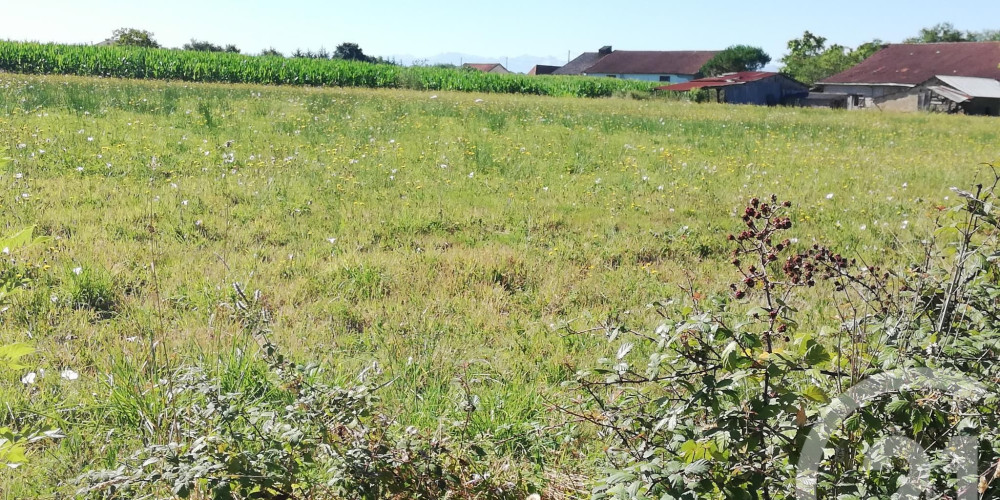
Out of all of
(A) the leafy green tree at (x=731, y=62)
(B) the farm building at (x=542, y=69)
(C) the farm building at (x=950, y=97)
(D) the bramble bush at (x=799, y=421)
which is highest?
(B) the farm building at (x=542, y=69)

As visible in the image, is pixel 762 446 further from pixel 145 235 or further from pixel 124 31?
pixel 124 31

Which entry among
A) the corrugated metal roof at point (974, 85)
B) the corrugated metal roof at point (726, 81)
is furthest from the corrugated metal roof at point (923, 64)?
the corrugated metal roof at point (726, 81)

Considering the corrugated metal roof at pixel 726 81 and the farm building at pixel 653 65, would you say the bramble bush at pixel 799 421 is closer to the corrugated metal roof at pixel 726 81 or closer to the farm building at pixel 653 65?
the corrugated metal roof at pixel 726 81

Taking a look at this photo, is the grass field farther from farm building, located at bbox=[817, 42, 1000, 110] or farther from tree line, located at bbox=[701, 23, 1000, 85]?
tree line, located at bbox=[701, 23, 1000, 85]

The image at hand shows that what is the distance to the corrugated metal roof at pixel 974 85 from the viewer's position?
141 feet

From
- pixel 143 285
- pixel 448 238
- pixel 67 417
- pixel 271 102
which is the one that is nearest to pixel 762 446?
pixel 67 417

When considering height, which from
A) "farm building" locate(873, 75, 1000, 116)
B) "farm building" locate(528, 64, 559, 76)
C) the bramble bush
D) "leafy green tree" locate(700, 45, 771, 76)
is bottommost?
the bramble bush

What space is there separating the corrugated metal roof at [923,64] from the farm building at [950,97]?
40.4 inches

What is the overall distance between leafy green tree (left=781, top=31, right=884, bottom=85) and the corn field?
46.7 metres

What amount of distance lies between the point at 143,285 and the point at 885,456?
4.82 metres

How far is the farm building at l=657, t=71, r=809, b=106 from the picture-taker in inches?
2021

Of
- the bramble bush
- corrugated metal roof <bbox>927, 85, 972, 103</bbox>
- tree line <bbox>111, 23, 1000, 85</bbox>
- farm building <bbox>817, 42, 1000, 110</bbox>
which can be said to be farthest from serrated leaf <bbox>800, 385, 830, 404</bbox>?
tree line <bbox>111, 23, 1000, 85</bbox>

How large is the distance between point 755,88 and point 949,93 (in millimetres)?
14306

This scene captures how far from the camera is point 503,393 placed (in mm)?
3783
